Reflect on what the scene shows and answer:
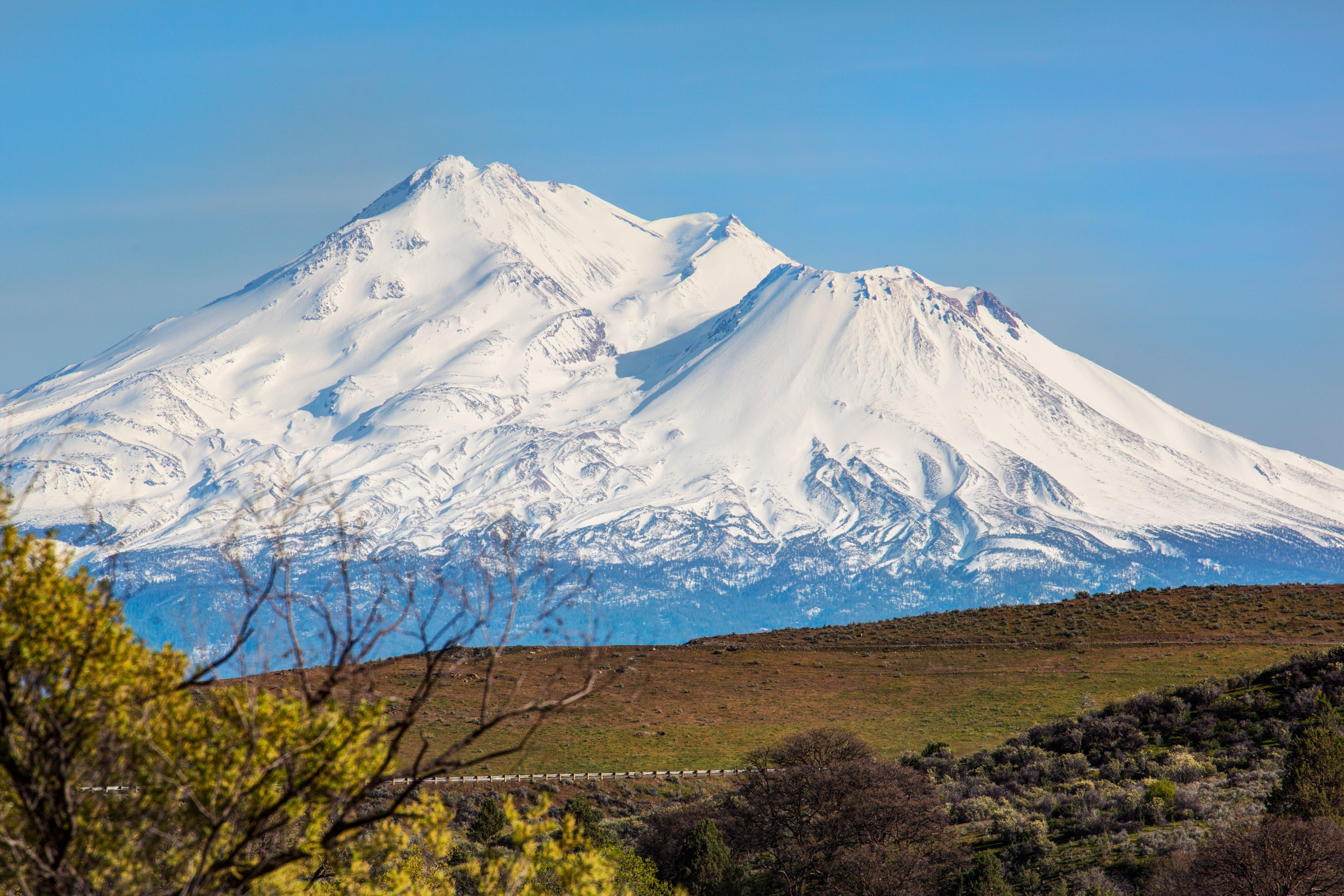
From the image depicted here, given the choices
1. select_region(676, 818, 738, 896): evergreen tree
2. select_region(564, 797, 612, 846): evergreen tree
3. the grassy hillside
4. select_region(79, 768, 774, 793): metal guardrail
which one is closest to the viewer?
select_region(676, 818, 738, 896): evergreen tree

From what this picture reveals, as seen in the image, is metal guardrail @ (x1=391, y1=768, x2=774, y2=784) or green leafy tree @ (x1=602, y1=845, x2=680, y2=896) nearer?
green leafy tree @ (x1=602, y1=845, x2=680, y2=896)

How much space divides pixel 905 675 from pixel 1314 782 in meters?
35.2

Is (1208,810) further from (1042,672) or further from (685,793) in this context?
(1042,672)

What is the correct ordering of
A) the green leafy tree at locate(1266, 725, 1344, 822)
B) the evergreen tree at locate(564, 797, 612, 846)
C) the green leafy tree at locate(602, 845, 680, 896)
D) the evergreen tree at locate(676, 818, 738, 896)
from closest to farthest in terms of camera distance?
1. the green leafy tree at locate(1266, 725, 1344, 822)
2. the green leafy tree at locate(602, 845, 680, 896)
3. the evergreen tree at locate(676, 818, 738, 896)
4. the evergreen tree at locate(564, 797, 612, 846)

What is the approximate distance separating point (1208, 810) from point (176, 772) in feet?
80.0

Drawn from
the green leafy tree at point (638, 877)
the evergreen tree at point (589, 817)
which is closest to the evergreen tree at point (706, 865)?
the green leafy tree at point (638, 877)

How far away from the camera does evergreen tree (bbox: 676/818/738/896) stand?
25.2 meters

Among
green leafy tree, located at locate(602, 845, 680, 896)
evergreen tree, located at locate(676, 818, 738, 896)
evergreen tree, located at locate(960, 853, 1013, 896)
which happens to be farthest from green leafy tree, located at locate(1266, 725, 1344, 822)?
green leafy tree, located at locate(602, 845, 680, 896)

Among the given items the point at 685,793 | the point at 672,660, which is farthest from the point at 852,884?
the point at 672,660

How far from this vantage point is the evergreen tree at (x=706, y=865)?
994 inches

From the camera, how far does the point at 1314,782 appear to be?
853 inches

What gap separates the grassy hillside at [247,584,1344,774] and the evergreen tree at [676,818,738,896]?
1388 cm

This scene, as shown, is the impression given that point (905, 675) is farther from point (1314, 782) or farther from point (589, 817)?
point (1314, 782)

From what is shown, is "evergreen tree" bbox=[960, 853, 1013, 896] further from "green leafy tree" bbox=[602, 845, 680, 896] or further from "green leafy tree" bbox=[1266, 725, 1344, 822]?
"green leafy tree" bbox=[602, 845, 680, 896]
